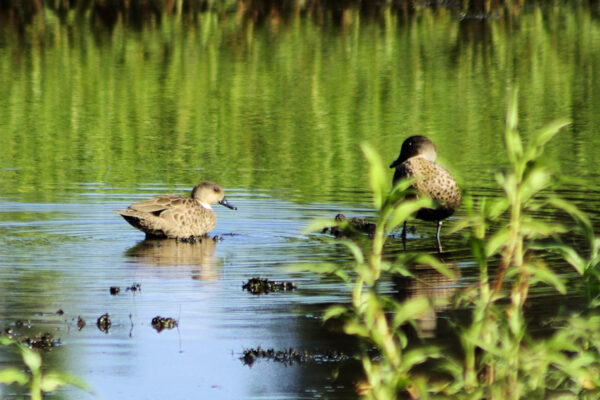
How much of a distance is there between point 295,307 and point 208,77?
1871cm

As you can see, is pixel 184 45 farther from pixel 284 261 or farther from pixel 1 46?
pixel 284 261

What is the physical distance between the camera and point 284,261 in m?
10.7

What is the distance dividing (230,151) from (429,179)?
6343 mm

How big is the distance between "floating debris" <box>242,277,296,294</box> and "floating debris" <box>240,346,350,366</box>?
6.18 feet

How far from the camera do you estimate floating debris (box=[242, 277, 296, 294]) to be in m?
9.37

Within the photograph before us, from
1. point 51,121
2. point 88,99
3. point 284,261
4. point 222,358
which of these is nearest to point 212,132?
point 51,121

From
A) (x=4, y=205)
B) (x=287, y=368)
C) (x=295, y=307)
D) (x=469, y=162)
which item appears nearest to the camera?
(x=287, y=368)

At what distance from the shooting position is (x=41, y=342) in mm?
7629

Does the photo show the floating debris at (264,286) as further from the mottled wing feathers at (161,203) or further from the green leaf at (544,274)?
the green leaf at (544,274)

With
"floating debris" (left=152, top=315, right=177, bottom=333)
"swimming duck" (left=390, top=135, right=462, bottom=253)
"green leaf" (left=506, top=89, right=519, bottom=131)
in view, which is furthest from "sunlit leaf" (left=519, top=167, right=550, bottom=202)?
"swimming duck" (left=390, top=135, right=462, bottom=253)

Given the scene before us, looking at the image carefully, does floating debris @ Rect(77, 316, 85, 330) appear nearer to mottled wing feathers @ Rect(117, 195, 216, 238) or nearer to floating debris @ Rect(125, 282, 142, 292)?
floating debris @ Rect(125, 282, 142, 292)

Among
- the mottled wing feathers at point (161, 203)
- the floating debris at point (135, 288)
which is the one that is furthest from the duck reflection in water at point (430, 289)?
the mottled wing feathers at point (161, 203)

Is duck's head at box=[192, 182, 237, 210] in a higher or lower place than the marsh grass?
higher

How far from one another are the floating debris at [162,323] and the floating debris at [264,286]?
123 centimetres
